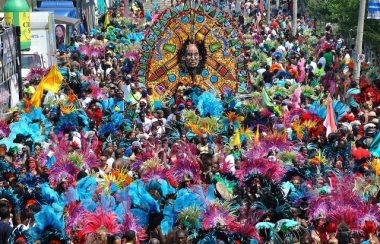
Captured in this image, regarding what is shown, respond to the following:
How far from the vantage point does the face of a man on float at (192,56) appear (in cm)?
2162

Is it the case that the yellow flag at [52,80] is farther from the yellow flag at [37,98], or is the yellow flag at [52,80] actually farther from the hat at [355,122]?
the hat at [355,122]

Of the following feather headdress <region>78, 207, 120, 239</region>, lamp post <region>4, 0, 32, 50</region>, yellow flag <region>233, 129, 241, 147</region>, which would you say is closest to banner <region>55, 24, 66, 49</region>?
lamp post <region>4, 0, 32, 50</region>

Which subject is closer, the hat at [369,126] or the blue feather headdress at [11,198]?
the blue feather headdress at [11,198]

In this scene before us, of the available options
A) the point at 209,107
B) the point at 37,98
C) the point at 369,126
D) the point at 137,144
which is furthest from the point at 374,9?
the point at 137,144

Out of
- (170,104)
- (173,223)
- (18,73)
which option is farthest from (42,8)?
(173,223)

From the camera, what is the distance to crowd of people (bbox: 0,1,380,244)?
10438mm

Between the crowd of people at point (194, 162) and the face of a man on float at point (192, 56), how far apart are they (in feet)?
1.72

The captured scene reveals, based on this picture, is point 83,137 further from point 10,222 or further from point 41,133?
point 10,222

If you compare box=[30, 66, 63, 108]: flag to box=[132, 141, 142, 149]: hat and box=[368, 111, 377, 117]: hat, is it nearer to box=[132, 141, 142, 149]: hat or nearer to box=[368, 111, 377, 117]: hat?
box=[132, 141, 142, 149]: hat

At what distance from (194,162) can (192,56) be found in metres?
8.59

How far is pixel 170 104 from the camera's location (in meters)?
19.1

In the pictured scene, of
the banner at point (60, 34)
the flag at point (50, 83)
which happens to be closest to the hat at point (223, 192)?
the flag at point (50, 83)

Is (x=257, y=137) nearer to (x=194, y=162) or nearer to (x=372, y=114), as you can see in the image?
(x=194, y=162)

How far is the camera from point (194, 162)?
13.2 metres
